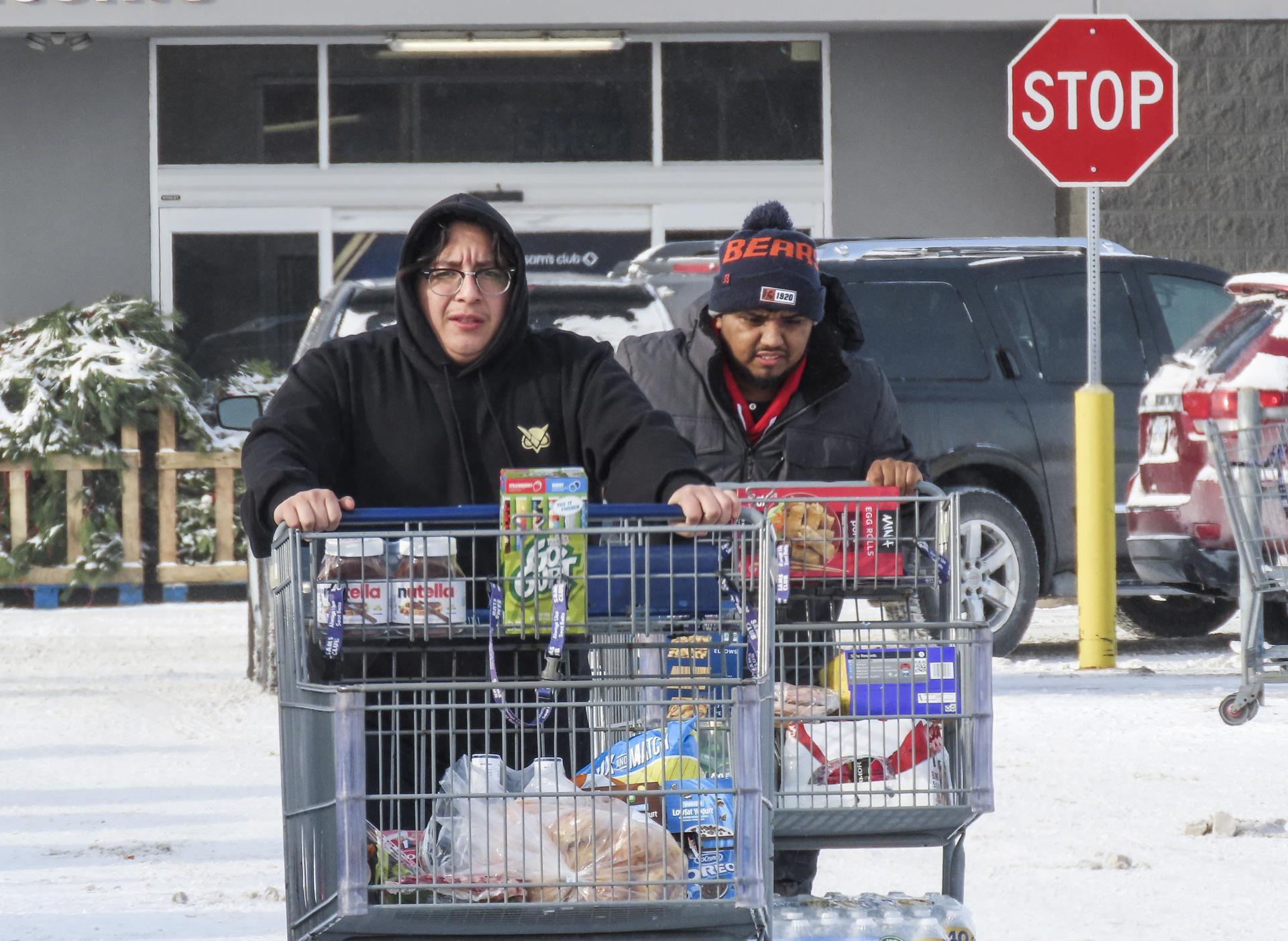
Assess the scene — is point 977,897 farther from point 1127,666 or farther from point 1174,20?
point 1174,20

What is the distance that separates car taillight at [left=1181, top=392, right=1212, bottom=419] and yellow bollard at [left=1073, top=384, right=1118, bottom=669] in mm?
353

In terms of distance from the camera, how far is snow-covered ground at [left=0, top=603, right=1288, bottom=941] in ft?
18.4

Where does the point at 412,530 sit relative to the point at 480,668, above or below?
above

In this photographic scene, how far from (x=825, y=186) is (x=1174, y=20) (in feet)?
9.67

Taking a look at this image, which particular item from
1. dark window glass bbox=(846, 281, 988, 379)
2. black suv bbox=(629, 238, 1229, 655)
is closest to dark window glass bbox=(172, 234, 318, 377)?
black suv bbox=(629, 238, 1229, 655)

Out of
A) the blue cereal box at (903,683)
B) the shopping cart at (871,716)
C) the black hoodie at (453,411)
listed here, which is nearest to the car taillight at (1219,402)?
the shopping cart at (871,716)

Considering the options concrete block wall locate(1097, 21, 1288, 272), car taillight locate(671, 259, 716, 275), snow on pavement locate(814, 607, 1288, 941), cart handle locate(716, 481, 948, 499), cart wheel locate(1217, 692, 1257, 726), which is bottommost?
snow on pavement locate(814, 607, 1288, 941)

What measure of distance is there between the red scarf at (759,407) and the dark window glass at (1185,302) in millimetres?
6373

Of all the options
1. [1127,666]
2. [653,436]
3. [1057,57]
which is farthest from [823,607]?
[1057,57]

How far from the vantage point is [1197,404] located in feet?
32.3

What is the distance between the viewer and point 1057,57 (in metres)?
11.4

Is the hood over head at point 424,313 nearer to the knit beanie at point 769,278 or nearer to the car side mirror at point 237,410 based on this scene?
the knit beanie at point 769,278

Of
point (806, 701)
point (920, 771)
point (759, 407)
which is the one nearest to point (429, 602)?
point (806, 701)

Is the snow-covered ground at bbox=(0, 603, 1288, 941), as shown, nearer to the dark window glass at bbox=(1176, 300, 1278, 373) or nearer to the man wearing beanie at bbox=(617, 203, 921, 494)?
the man wearing beanie at bbox=(617, 203, 921, 494)
